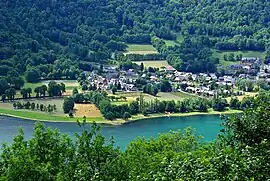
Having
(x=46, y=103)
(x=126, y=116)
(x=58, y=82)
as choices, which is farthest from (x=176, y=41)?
(x=126, y=116)

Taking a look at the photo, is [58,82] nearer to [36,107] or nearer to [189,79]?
[36,107]

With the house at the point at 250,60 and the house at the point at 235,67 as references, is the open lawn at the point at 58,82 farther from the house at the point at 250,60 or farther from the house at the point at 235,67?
the house at the point at 250,60

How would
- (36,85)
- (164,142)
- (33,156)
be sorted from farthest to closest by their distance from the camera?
1. (36,85)
2. (164,142)
3. (33,156)

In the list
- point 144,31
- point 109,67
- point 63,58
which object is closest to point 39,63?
point 63,58

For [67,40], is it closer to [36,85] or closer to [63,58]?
[63,58]

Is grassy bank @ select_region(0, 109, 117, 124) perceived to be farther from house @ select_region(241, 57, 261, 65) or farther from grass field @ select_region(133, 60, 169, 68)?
house @ select_region(241, 57, 261, 65)

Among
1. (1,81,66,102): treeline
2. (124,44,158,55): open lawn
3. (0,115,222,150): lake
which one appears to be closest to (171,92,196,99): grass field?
(0,115,222,150): lake

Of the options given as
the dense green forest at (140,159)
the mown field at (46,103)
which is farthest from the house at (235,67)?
the dense green forest at (140,159)
